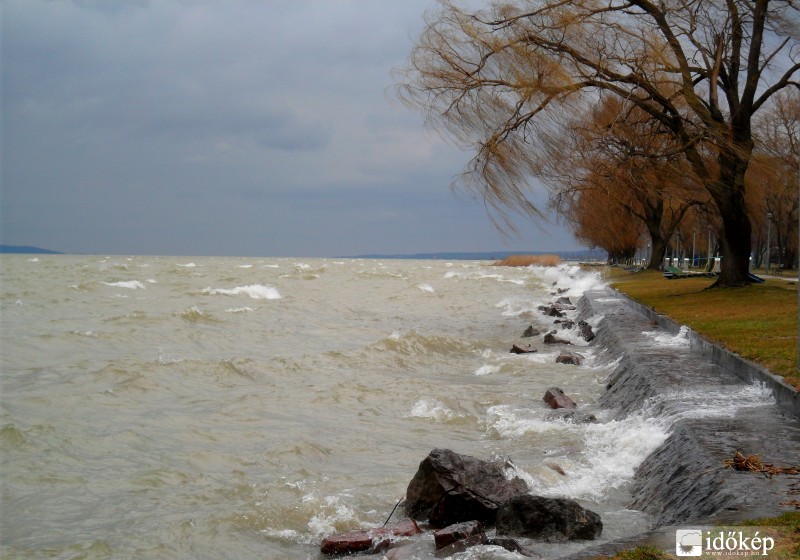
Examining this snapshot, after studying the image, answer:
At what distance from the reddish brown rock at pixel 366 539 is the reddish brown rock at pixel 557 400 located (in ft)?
18.1

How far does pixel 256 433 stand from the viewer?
10.6 m

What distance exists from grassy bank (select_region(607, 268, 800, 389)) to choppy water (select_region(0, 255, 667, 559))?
6.68 feet

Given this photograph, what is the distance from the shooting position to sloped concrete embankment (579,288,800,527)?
5746mm

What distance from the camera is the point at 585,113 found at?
1984cm

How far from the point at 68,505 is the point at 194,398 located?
5.40m

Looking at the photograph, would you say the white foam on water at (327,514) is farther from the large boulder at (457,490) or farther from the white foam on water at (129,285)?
the white foam on water at (129,285)

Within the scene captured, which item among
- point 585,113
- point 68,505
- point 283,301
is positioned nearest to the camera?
point 68,505

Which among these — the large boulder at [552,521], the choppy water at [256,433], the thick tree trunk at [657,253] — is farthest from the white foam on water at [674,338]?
the thick tree trunk at [657,253]

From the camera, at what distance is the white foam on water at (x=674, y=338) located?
1441 cm

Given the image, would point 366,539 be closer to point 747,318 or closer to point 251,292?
point 747,318

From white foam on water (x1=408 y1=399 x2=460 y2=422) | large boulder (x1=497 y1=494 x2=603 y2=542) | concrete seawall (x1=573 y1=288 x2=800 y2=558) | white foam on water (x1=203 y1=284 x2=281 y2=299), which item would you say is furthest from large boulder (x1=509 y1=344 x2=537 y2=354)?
white foam on water (x1=203 y1=284 x2=281 y2=299)

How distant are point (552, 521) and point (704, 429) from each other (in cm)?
251

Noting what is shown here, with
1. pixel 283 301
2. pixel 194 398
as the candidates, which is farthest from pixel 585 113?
pixel 283 301

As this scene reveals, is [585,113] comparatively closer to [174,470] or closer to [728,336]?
[728,336]
